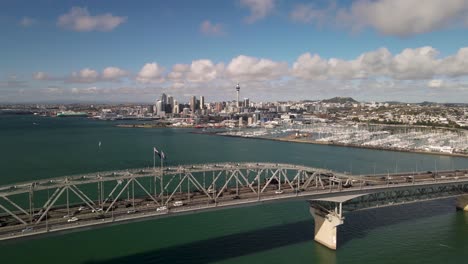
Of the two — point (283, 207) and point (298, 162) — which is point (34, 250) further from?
point (298, 162)

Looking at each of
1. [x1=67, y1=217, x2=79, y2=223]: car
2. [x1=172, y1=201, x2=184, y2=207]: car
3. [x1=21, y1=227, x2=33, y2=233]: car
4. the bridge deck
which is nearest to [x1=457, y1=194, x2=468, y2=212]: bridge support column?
the bridge deck

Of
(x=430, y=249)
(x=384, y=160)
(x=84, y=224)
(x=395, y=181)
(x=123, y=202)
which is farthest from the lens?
(x=384, y=160)

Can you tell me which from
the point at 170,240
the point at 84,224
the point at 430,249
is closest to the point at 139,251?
the point at 170,240

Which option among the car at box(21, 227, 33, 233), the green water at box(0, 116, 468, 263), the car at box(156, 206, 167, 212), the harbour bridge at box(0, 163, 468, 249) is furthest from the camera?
the green water at box(0, 116, 468, 263)

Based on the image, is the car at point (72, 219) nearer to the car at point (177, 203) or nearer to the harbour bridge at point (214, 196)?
the harbour bridge at point (214, 196)

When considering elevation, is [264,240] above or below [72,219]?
below

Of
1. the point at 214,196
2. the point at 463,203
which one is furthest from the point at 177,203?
the point at 463,203

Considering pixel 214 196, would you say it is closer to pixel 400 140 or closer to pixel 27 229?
pixel 27 229

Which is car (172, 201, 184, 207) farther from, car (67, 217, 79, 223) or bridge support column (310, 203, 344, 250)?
bridge support column (310, 203, 344, 250)
